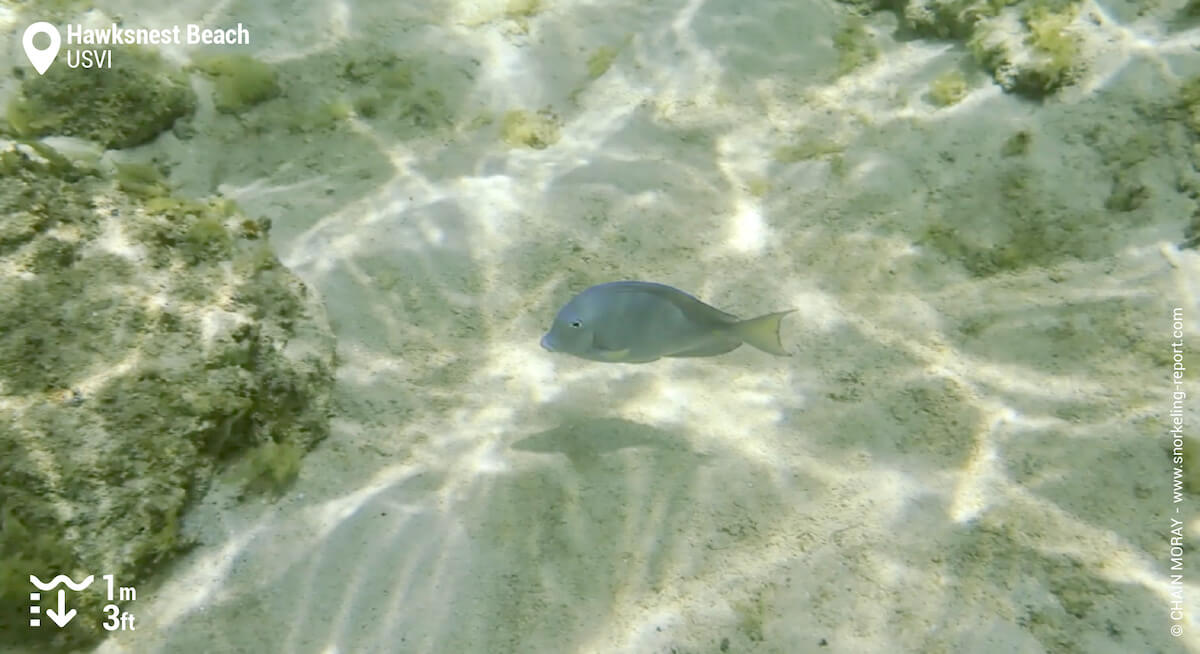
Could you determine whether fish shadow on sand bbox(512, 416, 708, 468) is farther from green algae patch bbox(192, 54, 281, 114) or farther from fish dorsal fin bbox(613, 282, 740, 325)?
green algae patch bbox(192, 54, 281, 114)

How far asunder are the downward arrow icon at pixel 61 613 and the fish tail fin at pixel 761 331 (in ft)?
7.94

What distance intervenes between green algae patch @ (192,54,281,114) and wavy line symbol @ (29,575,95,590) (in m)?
2.90

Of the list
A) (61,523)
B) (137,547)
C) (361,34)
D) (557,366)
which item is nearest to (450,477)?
(557,366)

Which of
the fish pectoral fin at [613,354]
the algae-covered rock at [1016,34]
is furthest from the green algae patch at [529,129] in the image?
the algae-covered rock at [1016,34]

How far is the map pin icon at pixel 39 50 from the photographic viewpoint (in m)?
3.94

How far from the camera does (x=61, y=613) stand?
2.30m

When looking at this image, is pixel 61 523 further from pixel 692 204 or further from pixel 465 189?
pixel 692 204

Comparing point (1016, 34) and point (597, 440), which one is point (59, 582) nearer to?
point (597, 440)

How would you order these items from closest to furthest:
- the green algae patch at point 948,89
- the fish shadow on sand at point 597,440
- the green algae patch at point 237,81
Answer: the fish shadow on sand at point 597,440 < the green algae patch at point 948,89 < the green algae patch at point 237,81

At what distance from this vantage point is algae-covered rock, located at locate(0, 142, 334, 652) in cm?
233

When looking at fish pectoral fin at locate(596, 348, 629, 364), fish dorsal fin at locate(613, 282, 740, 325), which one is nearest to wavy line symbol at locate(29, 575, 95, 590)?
fish pectoral fin at locate(596, 348, 629, 364)

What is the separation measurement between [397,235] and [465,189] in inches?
19.5

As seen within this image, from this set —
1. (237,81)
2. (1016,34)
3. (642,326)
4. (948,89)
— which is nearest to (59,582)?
(642,326)

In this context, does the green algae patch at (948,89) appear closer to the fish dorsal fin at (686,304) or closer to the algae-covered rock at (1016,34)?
the algae-covered rock at (1016,34)
